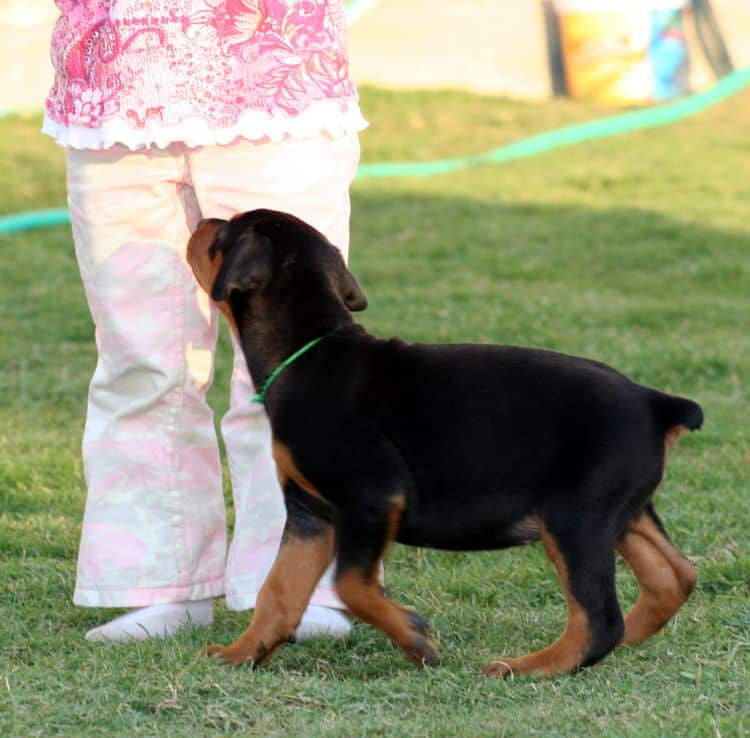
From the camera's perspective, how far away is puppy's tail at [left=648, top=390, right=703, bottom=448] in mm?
3465

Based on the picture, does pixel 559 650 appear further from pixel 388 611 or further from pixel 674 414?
Answer: pixel 674 414

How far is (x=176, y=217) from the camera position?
13.0 ft

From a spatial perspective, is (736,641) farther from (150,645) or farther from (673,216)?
(673,216)

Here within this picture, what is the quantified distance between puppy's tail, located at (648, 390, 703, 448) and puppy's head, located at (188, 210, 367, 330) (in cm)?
77

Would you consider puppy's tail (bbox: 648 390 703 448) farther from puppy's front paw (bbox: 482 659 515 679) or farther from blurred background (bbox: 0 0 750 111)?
blurred background (bbox: 0 0 750 111)

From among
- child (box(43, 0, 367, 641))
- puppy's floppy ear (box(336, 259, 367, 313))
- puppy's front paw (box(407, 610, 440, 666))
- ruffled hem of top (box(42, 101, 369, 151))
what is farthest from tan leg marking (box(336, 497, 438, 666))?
ruffled hem of top (box(42, 101, 369, 151))

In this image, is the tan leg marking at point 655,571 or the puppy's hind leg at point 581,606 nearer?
the puppy's hind leg at point 581,606

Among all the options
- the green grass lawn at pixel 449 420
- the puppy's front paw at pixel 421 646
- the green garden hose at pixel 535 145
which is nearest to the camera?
the green grass lawn at pixel 449 420

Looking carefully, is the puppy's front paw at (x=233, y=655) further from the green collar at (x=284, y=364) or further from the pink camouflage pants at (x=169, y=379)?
the green collar at (x=284, y=364)

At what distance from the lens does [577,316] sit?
7773mm

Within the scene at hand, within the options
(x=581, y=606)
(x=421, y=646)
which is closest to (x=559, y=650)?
(x=581, y=606)

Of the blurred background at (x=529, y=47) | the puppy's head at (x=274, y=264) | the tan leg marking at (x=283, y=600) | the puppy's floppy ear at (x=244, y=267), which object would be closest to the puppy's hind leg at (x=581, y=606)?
the tan leg marking at (x=283, y=600)

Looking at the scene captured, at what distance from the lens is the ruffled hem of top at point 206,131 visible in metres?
3.74

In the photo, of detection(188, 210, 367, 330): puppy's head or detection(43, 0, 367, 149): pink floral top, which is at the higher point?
detection(43, 0, 367, 149): pink floral top
